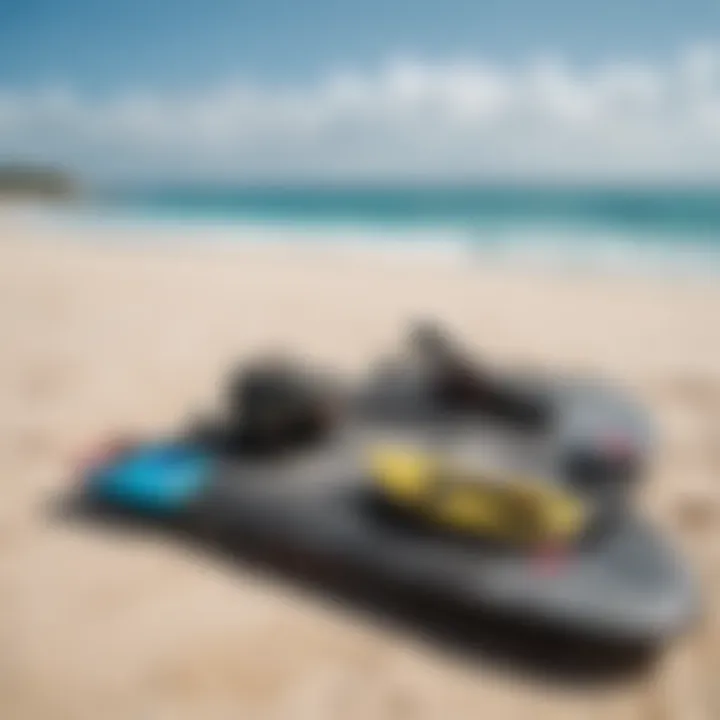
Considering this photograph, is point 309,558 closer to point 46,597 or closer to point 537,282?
point 46,597

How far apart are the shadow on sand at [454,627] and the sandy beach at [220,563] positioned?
34 mm

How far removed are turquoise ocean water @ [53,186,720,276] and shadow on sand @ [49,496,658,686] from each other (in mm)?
8106

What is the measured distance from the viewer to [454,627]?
2.37 metres

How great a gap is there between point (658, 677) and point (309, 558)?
102 centimetres

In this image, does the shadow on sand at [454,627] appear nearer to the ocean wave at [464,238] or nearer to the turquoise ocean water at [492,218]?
the ocean wave at [464,238]

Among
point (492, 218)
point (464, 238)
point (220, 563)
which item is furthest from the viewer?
point (492, 218)

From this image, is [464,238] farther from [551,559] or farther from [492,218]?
[551,559]

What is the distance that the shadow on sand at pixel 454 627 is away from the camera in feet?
7.30

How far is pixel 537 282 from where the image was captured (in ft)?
28.7

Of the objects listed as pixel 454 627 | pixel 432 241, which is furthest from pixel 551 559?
pixel 432 241

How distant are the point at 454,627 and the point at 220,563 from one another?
76cm

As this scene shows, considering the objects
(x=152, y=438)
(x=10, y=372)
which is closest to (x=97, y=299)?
(x=10, y=372)

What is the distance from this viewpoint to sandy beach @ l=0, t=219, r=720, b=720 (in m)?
2.12

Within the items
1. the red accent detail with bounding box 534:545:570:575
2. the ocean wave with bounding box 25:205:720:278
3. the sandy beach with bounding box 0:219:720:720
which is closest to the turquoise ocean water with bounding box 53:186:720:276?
the ocean wave with bounding box 25:205:720:278
